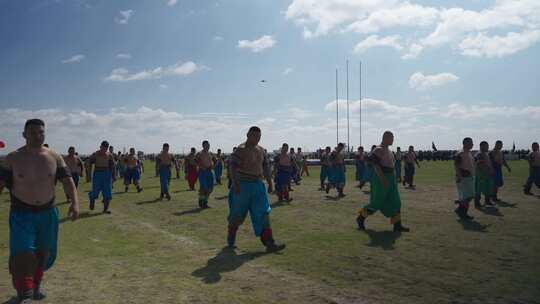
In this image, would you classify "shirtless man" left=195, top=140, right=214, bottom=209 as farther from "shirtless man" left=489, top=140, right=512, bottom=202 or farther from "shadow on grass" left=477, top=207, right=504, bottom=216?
"shirtless man" left=489, top=140, right=512, bottom=202

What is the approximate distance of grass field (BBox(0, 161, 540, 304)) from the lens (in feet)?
16.1

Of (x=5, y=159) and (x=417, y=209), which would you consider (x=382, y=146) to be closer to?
(x=417, y=209)

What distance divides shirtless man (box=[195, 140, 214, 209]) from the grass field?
95.2 inches

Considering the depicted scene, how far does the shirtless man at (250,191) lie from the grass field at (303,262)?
0.38 meters

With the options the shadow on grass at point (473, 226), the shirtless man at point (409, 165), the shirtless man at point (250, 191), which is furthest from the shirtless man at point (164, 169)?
the shirtless man at point (409, 165)

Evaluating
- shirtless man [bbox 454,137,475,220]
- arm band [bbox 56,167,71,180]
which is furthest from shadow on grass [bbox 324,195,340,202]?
arm band [bbox 56,167,71,180]

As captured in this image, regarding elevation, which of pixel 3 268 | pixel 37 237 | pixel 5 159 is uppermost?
pixel 5 159

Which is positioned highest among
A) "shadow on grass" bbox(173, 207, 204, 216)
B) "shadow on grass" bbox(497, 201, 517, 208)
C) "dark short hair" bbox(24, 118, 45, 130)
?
"dark short hair" bbox(24, 118, 45, 130)

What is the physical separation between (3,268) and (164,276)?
254cm

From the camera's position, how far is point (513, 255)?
260 inches

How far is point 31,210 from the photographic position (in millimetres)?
4789

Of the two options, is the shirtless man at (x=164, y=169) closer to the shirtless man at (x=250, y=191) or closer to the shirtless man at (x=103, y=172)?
the shirtless man at (x=103, y=172)

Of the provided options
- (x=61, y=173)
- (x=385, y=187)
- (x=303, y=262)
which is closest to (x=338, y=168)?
(x=385, y=187)

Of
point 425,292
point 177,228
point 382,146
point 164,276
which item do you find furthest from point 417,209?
point 164,276
